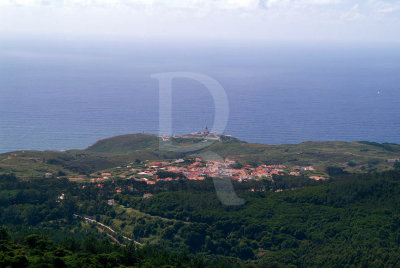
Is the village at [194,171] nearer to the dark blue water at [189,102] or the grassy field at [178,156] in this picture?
the grassy field at [178,156]

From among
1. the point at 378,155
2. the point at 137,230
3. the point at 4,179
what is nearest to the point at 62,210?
the point at 137,230

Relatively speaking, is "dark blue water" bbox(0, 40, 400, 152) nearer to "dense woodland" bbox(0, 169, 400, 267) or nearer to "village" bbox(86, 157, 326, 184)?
"village" bbox(86, 157, 326, 184)

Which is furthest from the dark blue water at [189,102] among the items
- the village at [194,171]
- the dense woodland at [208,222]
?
the dense woodland at [208,222]

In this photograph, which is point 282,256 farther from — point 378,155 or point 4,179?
point 378,155

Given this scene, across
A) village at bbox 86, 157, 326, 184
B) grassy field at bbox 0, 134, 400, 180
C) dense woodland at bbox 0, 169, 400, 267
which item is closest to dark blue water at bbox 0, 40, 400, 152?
grassy field at bbox 0, 134, 400, 180

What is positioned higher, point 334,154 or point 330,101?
point 330,101
